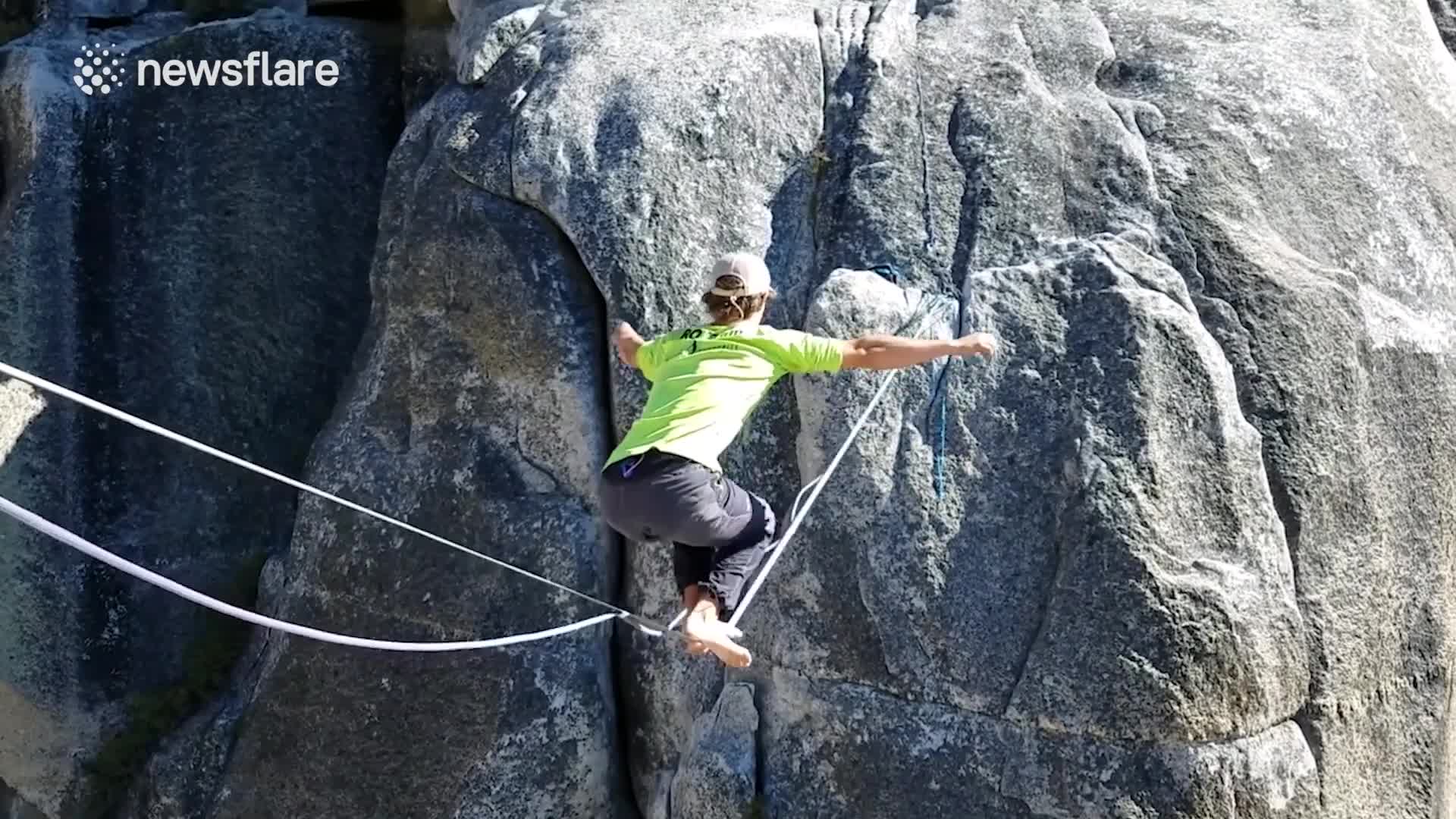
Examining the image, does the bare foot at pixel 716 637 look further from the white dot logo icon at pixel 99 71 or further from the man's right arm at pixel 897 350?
the white dot logo icon at pixel 99 71

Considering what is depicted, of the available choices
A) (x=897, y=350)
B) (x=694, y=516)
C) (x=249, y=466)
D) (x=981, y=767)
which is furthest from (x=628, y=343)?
(x=981, y=767)

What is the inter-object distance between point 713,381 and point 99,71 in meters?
4.56

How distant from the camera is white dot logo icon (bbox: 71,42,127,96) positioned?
811 cm

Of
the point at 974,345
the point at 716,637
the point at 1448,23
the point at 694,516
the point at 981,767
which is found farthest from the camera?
the point at 1448,23

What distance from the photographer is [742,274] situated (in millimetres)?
5074

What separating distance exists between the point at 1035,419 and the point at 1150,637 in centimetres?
82

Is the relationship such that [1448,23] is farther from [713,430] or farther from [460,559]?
[460,559]

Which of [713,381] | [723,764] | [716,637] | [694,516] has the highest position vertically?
[713,381]

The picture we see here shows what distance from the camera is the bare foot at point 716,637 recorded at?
4.72 m

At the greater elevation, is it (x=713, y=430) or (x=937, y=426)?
(x=713, y=430)

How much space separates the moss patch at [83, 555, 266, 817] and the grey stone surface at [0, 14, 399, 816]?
0.29 ft

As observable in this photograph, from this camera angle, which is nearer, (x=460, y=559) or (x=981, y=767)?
(x=981, y=767)

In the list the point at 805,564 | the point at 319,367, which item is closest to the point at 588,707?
the point at 805,564

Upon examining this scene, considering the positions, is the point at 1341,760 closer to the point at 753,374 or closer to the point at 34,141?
the point at 753,374
